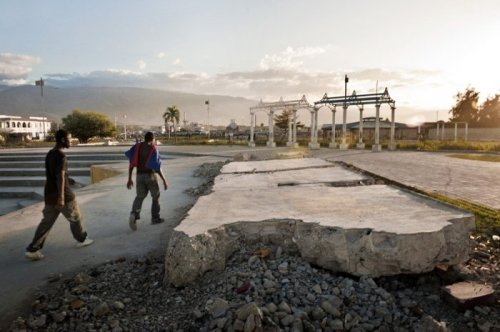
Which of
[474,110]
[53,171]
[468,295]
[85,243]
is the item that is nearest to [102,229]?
[85,243]

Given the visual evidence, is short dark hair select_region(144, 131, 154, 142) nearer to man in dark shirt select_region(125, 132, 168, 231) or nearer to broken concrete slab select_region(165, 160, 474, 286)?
man in dark shirt select_region(125, 132, 168, 231)

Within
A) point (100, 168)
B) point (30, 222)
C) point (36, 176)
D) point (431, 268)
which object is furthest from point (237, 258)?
point (36, 176)

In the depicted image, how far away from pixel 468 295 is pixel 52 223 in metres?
5.05

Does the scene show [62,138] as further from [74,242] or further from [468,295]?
[468,295]

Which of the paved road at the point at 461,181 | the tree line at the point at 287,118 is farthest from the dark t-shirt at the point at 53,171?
the tree line at the point at 287,118

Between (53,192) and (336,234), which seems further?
(53,192)

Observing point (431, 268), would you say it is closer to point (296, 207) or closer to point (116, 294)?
point (296, 207)

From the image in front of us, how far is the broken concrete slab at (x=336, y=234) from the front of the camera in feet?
12.6

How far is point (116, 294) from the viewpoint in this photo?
3.84 m

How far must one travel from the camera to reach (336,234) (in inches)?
159

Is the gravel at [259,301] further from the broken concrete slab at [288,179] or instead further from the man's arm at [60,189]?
the broken concrete slab at [288,179]

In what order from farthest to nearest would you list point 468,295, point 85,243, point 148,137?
point 148,137
point 85,243
point 468,295

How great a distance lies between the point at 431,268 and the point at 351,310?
122cm

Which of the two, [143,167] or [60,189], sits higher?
[143,167]
